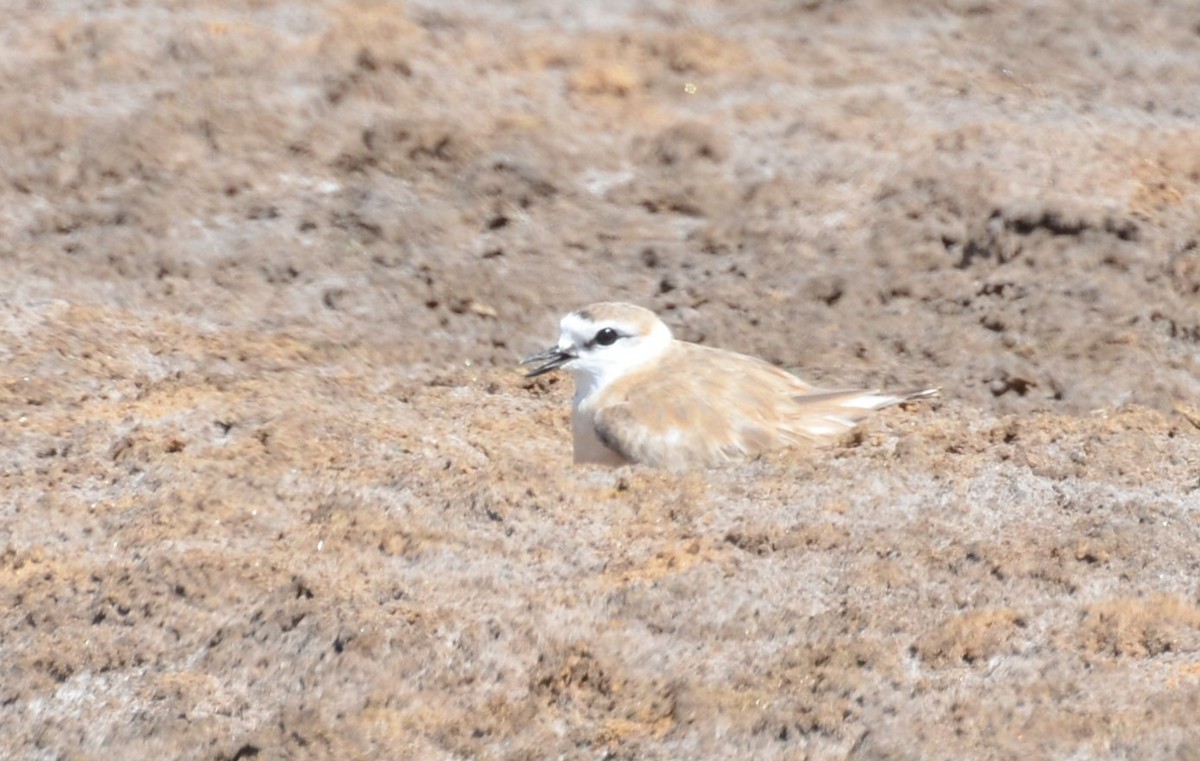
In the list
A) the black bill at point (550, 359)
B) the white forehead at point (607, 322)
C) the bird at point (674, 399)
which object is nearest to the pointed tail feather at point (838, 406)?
the bird at point (674, 399)

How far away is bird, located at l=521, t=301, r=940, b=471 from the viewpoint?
21.0 ft

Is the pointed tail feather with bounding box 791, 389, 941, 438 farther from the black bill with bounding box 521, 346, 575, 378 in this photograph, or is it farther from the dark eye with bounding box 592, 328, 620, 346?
the black bill with bounding box 521, 346, 575, 378

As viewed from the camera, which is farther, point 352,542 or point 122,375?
point 122,375

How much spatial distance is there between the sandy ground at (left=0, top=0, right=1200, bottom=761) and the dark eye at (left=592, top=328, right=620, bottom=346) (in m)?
0.50

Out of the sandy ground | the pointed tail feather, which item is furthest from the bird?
the sandy ground

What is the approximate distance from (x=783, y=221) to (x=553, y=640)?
403 centimetres

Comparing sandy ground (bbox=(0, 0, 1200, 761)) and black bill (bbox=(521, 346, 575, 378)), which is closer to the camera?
sandy ground (bbox=(0, 0, 1200, 761))

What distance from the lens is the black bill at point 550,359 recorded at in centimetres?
688

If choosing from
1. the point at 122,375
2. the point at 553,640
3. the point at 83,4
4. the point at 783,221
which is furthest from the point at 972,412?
the point at 83,4

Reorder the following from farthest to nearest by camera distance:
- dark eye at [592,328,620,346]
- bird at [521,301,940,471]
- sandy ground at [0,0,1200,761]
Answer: dark eye at [592,328,620,346]
bird at [521,301,940,471]
sandy ground at [0,0,1200,761]

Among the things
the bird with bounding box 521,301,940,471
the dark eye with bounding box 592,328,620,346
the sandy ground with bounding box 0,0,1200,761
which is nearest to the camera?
the sandy ground with bounding box 0,0,1200,761

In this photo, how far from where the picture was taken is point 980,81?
934 cm

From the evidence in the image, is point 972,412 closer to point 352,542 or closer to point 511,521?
point 511,521

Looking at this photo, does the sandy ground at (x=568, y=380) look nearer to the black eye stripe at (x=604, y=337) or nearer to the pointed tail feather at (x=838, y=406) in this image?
the pointed tail feather at (x=838, y=406)
